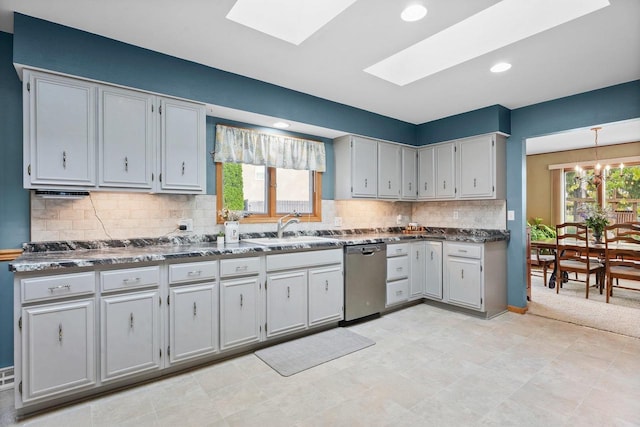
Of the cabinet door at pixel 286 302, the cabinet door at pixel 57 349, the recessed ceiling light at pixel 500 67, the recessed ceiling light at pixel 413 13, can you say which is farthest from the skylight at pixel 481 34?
the cabinet door at pixel 57 349

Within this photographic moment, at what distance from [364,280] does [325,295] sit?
556 millimetres

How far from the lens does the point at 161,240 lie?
2941mm

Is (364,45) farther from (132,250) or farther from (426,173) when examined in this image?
(426,173)

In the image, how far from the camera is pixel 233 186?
3.47 meters

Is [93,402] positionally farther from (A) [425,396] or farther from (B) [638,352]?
(B) [638,352]

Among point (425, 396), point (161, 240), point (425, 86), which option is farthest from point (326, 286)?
point (425, 86)

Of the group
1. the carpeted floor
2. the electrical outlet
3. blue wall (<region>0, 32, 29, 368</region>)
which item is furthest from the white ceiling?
the carpeted floor

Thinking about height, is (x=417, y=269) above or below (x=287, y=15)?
below

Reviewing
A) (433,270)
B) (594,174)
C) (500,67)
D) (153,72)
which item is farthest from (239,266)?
(594,174)

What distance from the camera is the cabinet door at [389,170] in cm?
440

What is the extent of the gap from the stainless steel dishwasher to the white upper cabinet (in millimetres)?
786

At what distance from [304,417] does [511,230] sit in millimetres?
3408

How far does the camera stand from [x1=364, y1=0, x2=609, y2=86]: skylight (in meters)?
2.18

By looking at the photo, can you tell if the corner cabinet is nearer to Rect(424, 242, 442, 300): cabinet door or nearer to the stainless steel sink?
→ the stainless steel sink
